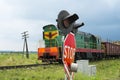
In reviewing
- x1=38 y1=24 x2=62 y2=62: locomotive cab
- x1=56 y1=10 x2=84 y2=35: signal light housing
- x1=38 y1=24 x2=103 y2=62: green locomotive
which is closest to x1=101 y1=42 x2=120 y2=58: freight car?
x1=38 y1=24 x2=103 y2=62: green locomotive

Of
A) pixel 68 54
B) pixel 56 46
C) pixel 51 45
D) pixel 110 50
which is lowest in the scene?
pixel 68 54

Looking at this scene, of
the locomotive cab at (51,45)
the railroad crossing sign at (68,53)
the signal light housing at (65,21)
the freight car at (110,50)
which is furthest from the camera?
the freight car at (110,50)

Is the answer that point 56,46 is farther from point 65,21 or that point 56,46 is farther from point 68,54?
point 68,54

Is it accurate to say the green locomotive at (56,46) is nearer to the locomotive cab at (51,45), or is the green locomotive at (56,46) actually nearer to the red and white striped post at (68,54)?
the locomotive cab at (51,45)

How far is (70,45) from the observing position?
693cm

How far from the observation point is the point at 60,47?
30328 mm

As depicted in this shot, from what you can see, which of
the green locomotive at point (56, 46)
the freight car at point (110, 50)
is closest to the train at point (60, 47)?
the green locomotive at point (56, 46)

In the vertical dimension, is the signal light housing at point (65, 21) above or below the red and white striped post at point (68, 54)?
above

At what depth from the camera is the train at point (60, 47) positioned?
30281 millimetres

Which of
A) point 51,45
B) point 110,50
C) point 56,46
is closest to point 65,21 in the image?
point 56,46

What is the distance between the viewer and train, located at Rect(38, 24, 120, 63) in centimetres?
3028

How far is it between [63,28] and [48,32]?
24.3m

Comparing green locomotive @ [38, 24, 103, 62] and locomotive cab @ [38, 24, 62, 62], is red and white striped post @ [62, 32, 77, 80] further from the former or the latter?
locomotive cab @ [38, 24, 62, 62]

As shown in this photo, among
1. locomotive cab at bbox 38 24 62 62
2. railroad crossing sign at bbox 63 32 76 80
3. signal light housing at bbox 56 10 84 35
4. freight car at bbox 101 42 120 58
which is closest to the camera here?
railroad crossing sign at bbox 63 32 76 80
